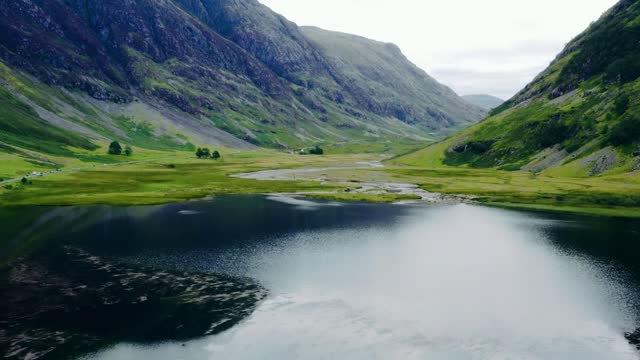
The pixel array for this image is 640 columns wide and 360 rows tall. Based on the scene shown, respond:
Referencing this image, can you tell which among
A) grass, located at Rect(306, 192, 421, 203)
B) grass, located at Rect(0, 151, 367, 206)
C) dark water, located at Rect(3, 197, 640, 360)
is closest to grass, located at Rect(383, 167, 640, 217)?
dark water, located at Rect(3, 197, 640, 360)

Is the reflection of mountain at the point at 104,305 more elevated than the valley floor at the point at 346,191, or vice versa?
the valley floor at the point at 346,191

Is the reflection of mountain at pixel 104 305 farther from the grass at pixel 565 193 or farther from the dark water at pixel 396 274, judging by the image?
A: the grass at pixel 565 193

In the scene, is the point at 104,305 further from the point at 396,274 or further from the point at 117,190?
the point at 117,190

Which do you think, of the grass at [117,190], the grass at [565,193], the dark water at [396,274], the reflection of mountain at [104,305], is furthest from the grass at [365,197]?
the reflection of mountain at [104,305]

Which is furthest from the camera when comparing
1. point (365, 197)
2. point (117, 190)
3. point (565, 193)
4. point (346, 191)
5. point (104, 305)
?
point (346, 191)

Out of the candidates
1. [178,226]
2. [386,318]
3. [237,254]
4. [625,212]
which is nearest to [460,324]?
Answer: [386,318]

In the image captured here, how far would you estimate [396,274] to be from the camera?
257 feet

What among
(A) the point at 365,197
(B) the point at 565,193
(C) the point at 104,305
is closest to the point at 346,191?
(A) the point at 365,197

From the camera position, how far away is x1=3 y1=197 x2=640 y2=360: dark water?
5231 centimetres

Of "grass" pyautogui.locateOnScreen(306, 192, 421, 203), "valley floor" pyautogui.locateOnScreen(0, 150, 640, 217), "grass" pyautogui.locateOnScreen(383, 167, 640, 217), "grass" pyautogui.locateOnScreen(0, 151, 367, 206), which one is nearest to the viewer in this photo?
"grass" pyautogui.locateOnScreen(383, 167, 640, 217)

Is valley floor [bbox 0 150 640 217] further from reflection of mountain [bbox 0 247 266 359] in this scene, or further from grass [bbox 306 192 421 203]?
reflection of mountain [bbox 0 247 266 359]

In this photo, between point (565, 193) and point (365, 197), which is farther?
point (365, 197)

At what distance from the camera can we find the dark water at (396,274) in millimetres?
52312

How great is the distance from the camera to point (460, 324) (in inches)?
2295
